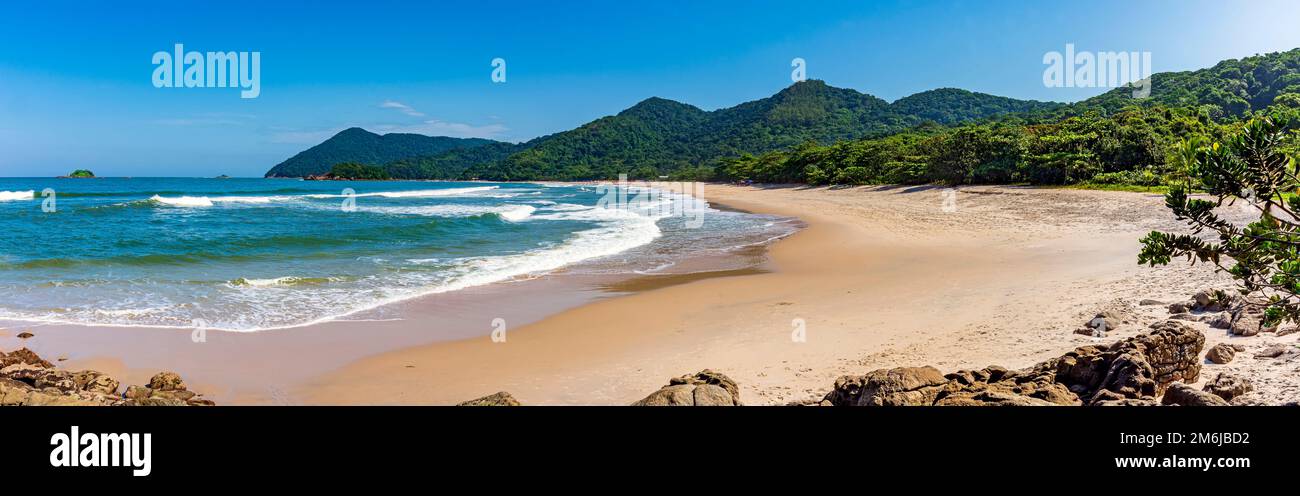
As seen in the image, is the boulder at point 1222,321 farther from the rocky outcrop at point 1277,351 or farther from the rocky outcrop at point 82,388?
the rocky outcrop at point 82,388

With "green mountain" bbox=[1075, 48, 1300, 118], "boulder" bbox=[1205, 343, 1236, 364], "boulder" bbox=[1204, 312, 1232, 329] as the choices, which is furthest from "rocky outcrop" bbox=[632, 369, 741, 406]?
"green mountain" bbox=[1075, 48, 1300, 118]

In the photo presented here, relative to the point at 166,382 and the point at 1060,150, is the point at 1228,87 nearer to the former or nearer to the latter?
the point at 1060,150

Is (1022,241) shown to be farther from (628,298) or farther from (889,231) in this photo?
(628,298)

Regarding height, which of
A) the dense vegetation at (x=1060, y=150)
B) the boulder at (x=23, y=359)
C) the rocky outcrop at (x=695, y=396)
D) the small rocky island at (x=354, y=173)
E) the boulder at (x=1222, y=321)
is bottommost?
the boulder at (x=23, y=359)

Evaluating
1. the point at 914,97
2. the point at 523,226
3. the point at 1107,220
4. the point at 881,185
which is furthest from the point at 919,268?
the point at 914,97

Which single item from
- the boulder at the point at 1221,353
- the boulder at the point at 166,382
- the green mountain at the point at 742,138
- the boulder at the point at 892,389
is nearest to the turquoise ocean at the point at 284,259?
the boulder at the point at 166,382

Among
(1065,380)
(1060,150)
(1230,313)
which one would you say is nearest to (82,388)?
(1065,380)

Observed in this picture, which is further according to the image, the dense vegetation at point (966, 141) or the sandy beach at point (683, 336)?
the dense vegetation at point (966, 141)
